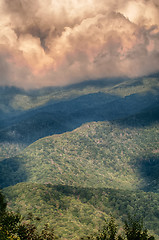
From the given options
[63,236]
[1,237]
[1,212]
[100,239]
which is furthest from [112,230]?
[63,236]

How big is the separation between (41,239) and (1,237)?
18.3 metres

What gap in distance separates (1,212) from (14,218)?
1224 cm

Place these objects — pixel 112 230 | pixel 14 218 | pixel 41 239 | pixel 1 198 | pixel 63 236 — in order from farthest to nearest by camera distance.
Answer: pixel 63 236, pixel 1 198, pixel 14 218, pixel 112 230, pixel 41 239

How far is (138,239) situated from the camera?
254 feet

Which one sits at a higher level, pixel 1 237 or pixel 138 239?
pixel 1 237

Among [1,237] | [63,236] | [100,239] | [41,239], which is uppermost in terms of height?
[1,237]

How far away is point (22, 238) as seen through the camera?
78.9 metres

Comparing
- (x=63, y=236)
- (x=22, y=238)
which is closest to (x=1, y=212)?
(x=22, y=238)

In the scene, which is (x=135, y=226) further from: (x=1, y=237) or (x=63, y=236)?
(x=63, y=236)

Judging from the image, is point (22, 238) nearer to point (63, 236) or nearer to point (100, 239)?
point (100, 239)

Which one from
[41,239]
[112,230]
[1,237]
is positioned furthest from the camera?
[112,230]

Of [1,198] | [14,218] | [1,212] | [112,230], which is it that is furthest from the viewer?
[1,198]

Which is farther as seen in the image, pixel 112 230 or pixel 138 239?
pixel 112 230

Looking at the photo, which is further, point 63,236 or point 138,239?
point 63,236
